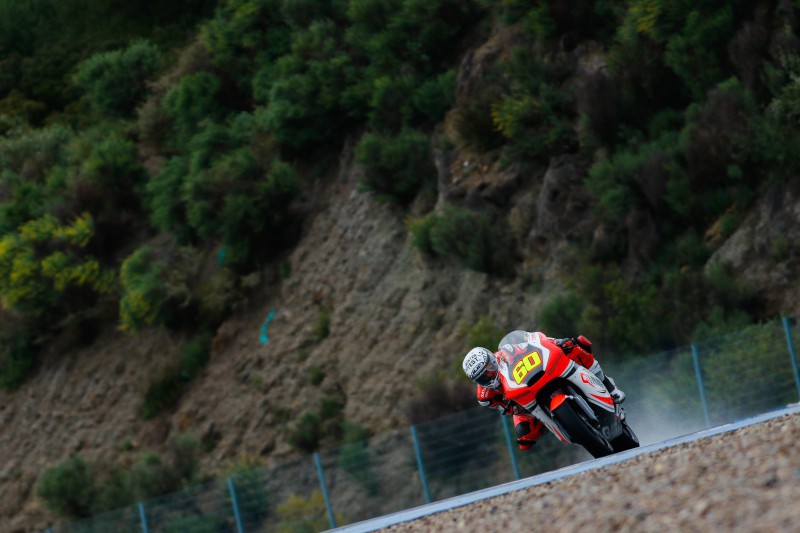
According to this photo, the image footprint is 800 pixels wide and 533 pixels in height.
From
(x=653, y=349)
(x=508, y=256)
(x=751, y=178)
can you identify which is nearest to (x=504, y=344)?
(x=653, y=349)

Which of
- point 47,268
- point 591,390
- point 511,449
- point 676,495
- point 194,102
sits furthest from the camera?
point 194,102

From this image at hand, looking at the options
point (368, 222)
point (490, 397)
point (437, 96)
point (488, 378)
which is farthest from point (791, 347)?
point (368, 222)

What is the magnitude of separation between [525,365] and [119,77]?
30905mm

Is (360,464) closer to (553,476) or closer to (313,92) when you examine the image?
(553,476)

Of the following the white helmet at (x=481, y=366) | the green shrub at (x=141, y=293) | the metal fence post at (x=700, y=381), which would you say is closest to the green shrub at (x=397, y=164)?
the green shrub at (x=141, y=293)

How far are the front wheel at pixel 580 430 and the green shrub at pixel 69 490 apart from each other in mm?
18016

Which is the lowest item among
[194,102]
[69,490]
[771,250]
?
[69,490]

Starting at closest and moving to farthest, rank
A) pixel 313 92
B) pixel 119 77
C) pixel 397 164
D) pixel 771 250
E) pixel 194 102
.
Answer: pixel 771 250 < pixel 397 164 < pixel 313 92 < pixel 194 102 < pixel 119 77

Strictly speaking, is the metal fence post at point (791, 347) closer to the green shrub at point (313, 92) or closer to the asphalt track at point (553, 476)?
the asphalt track at point (553, 476)

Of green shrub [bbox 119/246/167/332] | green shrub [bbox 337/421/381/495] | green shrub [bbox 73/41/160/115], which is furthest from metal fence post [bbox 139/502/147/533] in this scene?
green shrub [bbox 73/41/160/115]

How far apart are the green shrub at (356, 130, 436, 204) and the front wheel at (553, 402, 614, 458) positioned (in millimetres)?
16009

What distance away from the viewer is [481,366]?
11.9 m

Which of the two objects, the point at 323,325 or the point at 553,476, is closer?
the point at 553,476

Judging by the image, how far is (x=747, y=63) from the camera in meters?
21.4
